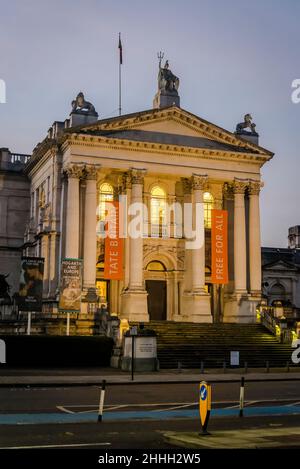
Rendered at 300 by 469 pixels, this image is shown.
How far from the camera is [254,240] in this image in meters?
52.2

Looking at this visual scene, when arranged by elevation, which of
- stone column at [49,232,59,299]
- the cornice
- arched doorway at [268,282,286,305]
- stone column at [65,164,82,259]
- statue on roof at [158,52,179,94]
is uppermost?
statue on roof at [158,52,179,94]

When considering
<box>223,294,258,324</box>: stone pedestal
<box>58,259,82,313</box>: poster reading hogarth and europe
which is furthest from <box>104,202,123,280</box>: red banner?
<box>223,294,258,324</box>: stone pedestal

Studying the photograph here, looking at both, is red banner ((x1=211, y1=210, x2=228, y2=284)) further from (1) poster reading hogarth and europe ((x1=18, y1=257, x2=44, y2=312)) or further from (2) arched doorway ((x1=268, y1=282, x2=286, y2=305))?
(2) arched doorway ((x1=268, y1=282, x2=286, y2=305))

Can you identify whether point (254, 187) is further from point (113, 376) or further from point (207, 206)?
point (113, 376)

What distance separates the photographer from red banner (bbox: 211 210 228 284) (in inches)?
1976

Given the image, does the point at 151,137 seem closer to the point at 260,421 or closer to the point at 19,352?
the point at 19,352

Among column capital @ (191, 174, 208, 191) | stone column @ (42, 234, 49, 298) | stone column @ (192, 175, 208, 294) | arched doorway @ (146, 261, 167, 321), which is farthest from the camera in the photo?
arched doorway @ (146, 261, 167, 321)

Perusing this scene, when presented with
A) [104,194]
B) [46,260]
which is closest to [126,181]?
[104,194]

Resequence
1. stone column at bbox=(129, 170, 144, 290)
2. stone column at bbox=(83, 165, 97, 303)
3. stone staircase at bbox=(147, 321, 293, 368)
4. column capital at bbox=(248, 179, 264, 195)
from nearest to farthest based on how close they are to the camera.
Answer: stone staircase at bbox=(147, 321, 293, 368), stone column at bbox=(83, 165, 97, 303), stone column at bbox=(129, 170, 144, 290), column capital at bbox=(248, 179, 264, 195)

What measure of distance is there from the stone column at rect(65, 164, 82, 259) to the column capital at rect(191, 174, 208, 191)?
8.47 meters

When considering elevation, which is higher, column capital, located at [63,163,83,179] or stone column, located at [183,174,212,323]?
column capital, located at [63,163,83,179]

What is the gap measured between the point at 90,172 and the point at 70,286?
10079 mm
